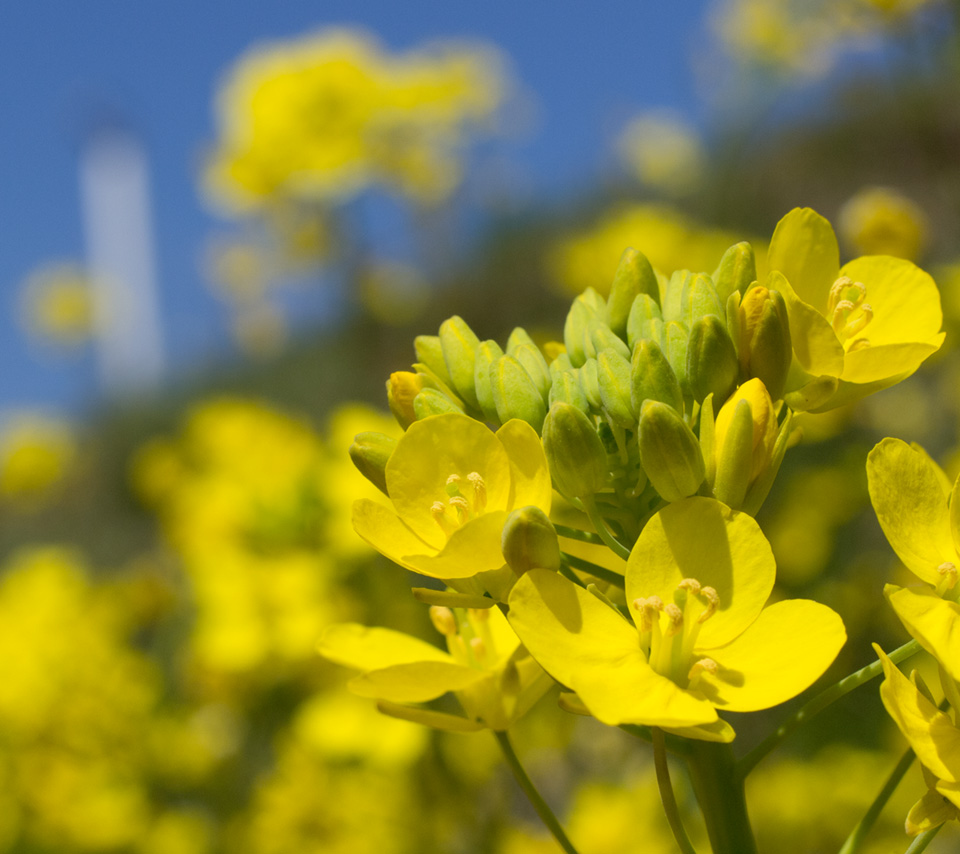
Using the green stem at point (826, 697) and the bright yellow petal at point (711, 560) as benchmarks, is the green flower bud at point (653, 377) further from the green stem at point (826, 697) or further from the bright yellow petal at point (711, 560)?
the green stem at point (826, 697)

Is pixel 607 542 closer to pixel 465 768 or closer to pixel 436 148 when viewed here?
pixel 465 768

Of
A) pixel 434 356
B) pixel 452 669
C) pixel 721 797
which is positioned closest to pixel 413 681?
pixel 452 669

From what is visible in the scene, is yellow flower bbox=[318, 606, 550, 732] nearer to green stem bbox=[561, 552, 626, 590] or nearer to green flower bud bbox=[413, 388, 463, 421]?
green stem bbox=[561, 552, 626, 590]

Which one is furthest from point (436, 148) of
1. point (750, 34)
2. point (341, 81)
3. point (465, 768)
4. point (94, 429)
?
point (94, 429)

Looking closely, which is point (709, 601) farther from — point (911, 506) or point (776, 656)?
point (911, 506)

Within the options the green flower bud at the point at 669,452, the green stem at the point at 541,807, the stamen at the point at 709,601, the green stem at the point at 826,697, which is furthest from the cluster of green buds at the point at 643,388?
the green stem at the point at 541,807

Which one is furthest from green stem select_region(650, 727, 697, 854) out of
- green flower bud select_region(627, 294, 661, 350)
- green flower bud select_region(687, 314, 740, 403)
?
green flower bud select_region(627, 294, 661, 350)
